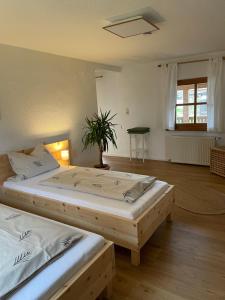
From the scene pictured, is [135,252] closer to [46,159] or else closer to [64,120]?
[46,159]

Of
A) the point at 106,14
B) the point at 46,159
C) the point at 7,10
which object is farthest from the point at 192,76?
the point at 7,10

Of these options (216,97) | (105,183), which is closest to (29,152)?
(105,183)

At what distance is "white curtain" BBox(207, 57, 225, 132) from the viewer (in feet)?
14.9

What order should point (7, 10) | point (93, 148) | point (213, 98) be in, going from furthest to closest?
1. point (93, 148)
2. point (213, 98)
3. point (7, 10)

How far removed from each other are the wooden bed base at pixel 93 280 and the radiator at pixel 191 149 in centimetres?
375

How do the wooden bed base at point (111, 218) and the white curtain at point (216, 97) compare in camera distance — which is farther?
the white curtain at point (216, 97)

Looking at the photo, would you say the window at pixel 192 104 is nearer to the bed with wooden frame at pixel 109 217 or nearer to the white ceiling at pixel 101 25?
the white ceiling at pixel 101 25

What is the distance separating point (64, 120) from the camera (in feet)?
13.9

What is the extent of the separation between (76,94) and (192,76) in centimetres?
249

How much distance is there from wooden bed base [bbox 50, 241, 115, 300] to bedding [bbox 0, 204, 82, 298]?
20 cm

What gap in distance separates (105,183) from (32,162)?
124cm

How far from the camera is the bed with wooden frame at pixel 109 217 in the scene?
6.89 feet

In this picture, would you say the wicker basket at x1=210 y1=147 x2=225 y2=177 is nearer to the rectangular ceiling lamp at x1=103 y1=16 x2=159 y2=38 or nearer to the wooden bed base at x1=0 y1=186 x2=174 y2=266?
the wooden bed base at x1=0 y1=186 x2=174 y2=266

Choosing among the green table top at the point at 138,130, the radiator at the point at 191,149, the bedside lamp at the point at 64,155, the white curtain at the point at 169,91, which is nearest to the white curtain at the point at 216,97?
the radiator at the point at 191,149
